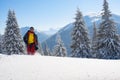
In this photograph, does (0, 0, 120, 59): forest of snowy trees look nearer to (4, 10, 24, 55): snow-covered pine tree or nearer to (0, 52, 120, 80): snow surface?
(4, 10, 24, 55): snow-covered pine tree

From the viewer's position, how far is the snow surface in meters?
11.6

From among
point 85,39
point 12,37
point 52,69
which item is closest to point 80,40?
point 85,39

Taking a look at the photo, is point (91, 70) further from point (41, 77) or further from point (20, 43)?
point (20, 43)

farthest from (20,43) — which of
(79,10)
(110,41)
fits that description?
(110,41)

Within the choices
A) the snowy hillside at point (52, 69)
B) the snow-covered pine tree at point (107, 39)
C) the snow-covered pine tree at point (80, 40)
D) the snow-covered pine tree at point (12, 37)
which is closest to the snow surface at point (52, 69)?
the snowy hillside at point (52, 69)

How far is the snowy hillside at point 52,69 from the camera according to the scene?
38.0 feet

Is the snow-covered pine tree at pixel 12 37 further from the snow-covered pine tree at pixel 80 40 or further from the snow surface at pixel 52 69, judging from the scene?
the snow surface at pixel 52 69

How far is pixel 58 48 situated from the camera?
2143 inches

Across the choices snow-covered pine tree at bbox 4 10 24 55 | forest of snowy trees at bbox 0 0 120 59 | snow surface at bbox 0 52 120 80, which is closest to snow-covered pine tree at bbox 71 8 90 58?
forest of snowy trees at bbox 0 0 120 59

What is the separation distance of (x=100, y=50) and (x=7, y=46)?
16281 millimetres

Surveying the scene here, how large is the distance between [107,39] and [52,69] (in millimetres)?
26407

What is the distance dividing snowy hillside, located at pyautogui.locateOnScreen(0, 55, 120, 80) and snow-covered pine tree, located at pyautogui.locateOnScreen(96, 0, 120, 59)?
2348 centimetres

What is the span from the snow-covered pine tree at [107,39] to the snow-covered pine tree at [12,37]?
14.0 m

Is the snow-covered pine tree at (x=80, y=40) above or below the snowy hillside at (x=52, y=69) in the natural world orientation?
above
